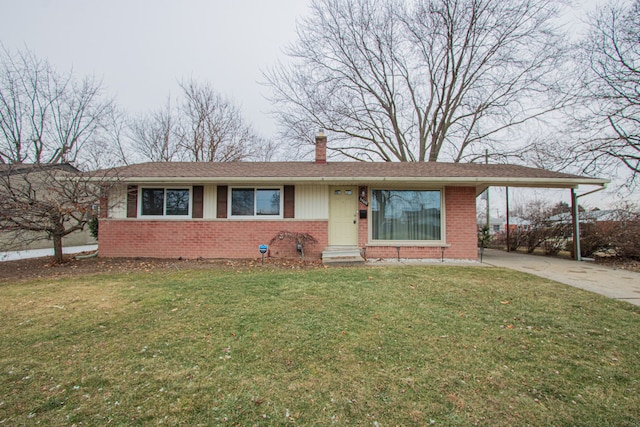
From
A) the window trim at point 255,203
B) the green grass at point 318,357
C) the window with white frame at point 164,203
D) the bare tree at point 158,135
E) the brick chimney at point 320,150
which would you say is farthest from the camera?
the bare tree at point 158,135

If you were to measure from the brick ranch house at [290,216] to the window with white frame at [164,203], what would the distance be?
0.10 feet

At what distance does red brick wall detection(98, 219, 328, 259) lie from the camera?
8812mm

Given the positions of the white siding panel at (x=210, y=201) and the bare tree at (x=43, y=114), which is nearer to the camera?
the white siding panel at (x=210, y=201)

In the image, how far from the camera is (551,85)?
14.6m

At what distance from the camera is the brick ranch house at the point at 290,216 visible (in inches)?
347

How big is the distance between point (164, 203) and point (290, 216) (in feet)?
13.3

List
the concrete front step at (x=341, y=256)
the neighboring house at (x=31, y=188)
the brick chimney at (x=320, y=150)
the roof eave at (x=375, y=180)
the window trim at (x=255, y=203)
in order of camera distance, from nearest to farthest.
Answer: the neighboring house at (x=31, y=188) < the concrete front step at (x=341, y=256) < the roof eave at (x=375, y=180) < the window trim at (x=255, y=203) < the brick chimney at (x=320, y=150)

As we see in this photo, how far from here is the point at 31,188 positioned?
7.35m

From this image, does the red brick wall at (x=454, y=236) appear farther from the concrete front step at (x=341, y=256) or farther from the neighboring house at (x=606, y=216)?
the neighboring house at (x=606, y=216)

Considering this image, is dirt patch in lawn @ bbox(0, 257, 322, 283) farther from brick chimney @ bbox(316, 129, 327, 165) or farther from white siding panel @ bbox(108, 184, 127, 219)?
brick chimney @ bbox(316, 129, 327, 165)

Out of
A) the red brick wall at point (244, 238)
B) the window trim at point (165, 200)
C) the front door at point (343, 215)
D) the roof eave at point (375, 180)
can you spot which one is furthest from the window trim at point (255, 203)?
the front door at point (343, 215)

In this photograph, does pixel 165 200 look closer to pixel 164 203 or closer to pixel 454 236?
pixel 164 203

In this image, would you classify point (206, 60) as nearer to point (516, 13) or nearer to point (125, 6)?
point (125, 6)

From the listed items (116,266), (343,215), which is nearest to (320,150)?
(343,215)
